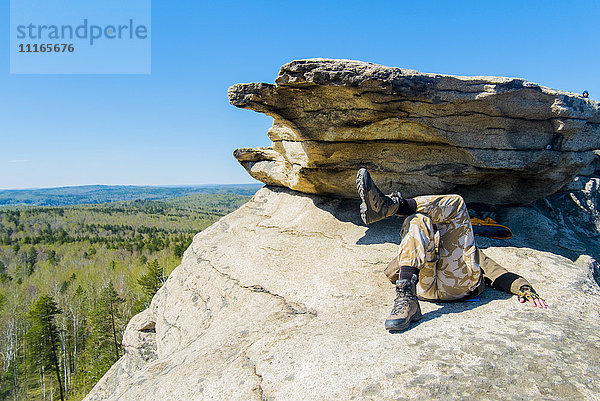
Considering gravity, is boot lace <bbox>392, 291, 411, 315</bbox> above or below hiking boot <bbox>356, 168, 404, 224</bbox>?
below

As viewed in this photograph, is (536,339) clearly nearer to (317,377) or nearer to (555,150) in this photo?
(317,377)

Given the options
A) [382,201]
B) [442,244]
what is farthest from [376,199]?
[442,244]

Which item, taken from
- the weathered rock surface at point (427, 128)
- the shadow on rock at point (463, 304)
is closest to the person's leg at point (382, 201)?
the shadow on rock at point (463, 304)

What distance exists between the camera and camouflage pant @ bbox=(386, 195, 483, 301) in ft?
16.2

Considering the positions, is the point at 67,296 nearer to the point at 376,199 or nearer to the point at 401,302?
the point at 376,199

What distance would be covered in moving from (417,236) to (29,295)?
205ft

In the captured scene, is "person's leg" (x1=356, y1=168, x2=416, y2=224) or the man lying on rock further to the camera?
"person's leg" (x1=356, y1=168, x2=416, y2=224)

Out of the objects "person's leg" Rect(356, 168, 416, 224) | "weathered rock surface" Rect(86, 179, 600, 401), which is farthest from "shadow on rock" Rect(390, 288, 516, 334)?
"person's leg" Rect(356, 168, 416, 224)

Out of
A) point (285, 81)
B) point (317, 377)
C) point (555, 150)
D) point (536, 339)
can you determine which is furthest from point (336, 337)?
point (555, 150)

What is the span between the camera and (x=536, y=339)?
383cm

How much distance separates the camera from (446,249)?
511 cm

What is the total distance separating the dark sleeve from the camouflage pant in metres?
0.36

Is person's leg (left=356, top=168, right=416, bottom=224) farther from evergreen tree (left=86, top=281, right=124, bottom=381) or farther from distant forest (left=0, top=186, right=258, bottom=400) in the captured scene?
evergreen tree (left=86, top=281, right=124, bottom=381)

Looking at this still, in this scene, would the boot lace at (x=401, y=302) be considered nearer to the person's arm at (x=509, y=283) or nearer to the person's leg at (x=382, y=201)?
the person's leg at (x=382, y=201)
